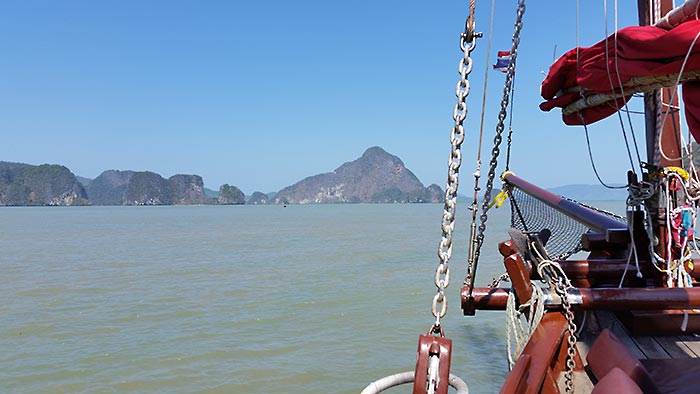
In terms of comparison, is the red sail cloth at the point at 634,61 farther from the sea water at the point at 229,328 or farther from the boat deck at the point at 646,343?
the sea water at the point at 229,328

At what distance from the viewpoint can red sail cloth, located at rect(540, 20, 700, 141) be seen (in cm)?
310

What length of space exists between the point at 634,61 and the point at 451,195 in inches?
88.1

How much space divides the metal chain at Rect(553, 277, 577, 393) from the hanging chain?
133 cm

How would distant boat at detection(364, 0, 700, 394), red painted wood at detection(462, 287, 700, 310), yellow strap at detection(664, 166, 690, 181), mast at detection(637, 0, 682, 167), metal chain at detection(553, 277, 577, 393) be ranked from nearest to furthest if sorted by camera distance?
distant boat at detection(364, 0, 700, 394) → metal chain at detection(553, 277, 577, 393) → red painted wood at detection(462, 287, 700, 310) → yellow strap at detection(664, 166, 690, 181) → mast at detection(637, 0, 682, 167)

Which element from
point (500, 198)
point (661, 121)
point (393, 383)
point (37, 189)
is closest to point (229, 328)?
point (500, 198)

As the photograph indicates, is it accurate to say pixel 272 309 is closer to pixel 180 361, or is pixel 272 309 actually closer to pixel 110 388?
pixel 180 361

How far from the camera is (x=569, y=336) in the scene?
3.12 metres

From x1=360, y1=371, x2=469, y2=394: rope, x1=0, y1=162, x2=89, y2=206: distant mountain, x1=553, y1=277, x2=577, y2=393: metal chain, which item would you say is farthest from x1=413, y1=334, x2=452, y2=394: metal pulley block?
x1=0, y1=162, x2=89, y2=206: distant mountain

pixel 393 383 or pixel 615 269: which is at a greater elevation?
pixel 615 269

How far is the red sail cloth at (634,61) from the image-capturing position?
310 centimetres

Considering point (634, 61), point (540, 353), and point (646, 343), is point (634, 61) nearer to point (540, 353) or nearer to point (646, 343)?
point (646, 343)

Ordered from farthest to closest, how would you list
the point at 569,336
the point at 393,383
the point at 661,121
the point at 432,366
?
the point at 661,121 < the point at 569,336 < the point at 393,383 < the point at 432,366

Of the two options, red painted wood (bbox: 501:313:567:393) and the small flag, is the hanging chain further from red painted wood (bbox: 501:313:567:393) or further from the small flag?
the small flag

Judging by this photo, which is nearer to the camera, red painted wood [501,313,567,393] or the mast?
red painted wood [501,313,567,393]
